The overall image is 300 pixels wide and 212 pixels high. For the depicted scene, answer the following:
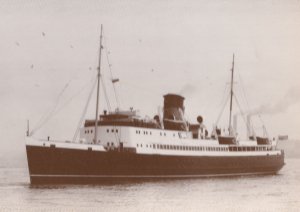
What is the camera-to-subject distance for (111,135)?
666 inches

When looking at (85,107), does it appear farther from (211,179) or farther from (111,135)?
(211,179)

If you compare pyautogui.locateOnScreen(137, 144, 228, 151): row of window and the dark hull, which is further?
pyautogui.locateOnScreen(137, 144, 228, 151): row of window

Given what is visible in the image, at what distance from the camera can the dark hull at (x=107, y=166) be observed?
47.9 feet

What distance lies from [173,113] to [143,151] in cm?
251

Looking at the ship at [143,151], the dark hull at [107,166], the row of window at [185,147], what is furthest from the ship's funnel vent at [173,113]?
the dark hull at [107,166]

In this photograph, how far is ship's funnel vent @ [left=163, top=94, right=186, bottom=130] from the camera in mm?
18234

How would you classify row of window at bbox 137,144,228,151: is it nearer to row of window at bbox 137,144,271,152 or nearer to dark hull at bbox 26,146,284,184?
row of window at bbox 137,144,271,152

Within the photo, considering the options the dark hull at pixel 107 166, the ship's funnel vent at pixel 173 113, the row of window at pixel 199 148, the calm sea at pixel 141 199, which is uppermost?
the ship's funnel vent at pixel 173 113

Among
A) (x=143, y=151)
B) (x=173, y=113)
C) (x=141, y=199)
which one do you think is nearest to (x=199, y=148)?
(x=173, y=113)

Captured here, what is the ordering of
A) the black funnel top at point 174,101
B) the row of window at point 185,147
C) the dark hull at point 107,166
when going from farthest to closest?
the black funnel top at point 174,101 < the row of window at point 185,147 < the dark hull at point 107,166

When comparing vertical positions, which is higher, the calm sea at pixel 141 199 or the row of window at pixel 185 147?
the row of window at pixel 185 147

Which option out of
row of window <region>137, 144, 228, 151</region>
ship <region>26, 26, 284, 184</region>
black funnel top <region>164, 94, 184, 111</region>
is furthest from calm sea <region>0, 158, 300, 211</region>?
black funnel top <region>164, 94, 184, 111</region>

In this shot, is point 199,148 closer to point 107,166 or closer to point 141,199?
point 107,166

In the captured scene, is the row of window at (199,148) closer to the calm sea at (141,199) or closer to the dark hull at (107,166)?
the dark hull at (107,166)
